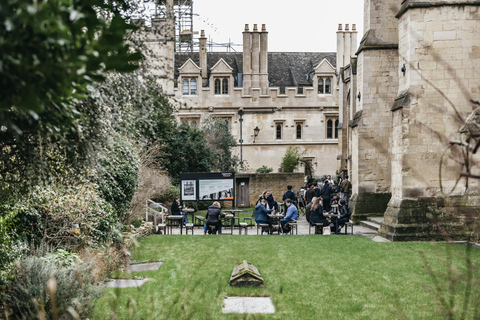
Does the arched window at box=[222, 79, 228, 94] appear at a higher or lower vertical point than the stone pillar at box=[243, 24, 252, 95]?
lower

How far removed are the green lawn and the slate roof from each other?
3393 cm

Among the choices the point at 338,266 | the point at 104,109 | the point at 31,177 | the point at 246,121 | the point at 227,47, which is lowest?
the point at 338,266

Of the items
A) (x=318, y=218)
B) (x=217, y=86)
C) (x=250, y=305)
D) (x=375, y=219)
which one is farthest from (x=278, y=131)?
(x=250, y=305)

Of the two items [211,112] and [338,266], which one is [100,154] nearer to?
[338,266]

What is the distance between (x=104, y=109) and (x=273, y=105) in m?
39.8

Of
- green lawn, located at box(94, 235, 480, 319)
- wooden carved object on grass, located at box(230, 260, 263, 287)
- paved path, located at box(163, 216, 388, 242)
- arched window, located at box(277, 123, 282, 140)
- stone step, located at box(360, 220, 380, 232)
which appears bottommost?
paved path, located at box(163, 216, 388, 242)

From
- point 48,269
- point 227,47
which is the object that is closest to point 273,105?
point 227,47

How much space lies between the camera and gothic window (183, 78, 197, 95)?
4319 cm

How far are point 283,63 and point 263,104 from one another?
7290mm

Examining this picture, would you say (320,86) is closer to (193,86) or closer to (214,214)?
(193,86)

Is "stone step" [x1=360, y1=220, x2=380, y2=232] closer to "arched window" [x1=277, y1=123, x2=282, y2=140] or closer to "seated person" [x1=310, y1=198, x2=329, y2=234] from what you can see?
"seated person" [x1=310, y1=198, x2=329, y2=234]

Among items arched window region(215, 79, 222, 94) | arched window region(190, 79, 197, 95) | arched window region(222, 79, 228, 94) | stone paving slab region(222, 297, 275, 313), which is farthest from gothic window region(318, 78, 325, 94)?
stone paving slab region(222, 297, 275, 313)

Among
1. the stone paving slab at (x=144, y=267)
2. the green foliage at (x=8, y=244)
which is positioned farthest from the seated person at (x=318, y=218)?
the green foliage at (x=8, y=244)

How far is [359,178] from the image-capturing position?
19.3 m
